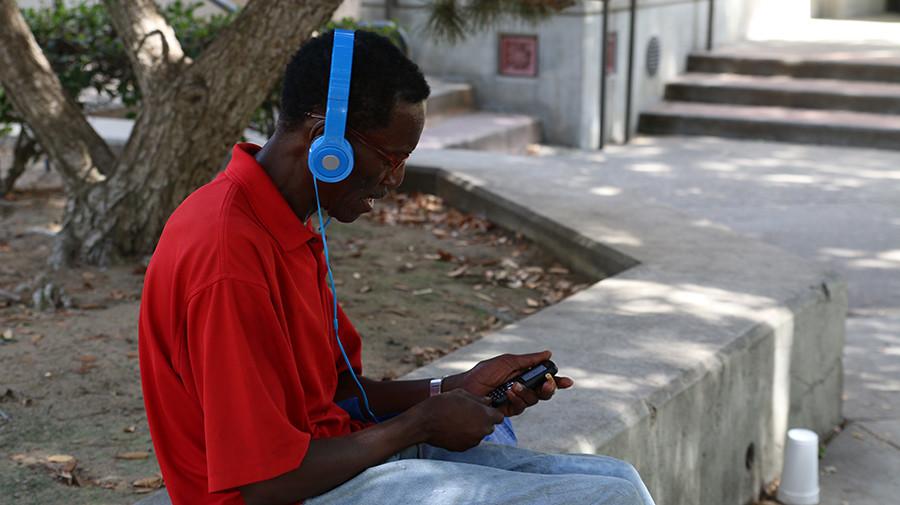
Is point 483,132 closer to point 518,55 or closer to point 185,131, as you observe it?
point 518,55

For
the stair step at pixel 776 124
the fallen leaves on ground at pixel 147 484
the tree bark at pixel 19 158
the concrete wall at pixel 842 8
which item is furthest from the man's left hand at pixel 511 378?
the concrete wall at pixel 842 8

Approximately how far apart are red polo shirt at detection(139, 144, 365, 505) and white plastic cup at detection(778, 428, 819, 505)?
7.68 feet

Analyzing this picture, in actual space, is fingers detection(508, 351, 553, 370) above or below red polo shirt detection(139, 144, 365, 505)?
below

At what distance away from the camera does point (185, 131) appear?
541 cm

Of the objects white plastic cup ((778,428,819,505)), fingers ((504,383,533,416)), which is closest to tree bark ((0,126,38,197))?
white plastic cup ((778,428,819,505))

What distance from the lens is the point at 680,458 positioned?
3.66 metres

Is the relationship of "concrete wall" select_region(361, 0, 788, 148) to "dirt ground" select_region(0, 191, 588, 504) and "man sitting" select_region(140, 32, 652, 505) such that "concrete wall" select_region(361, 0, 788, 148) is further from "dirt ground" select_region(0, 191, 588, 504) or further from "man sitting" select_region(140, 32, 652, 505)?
"man sitting" select_region(140, 32, 652, 505)

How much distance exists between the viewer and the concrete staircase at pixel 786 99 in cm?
1067

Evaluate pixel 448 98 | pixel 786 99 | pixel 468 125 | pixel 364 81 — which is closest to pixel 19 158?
pixel 468 125

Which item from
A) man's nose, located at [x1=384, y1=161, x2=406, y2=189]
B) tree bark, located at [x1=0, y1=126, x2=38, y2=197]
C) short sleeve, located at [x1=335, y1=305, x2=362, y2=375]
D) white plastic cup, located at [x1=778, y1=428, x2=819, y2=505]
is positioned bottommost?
white plastic cup, located at [x1=778, y1=428, x2=819, y2=505]

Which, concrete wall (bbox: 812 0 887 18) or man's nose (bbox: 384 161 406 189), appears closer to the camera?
man's nose (bbox: 384 161 406 189)

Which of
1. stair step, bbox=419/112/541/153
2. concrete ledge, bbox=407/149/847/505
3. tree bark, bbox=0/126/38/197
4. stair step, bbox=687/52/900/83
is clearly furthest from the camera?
stair step, bbox=687/52/900/83

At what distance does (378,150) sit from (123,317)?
3043 millimetres

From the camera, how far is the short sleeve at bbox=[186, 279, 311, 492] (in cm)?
201
